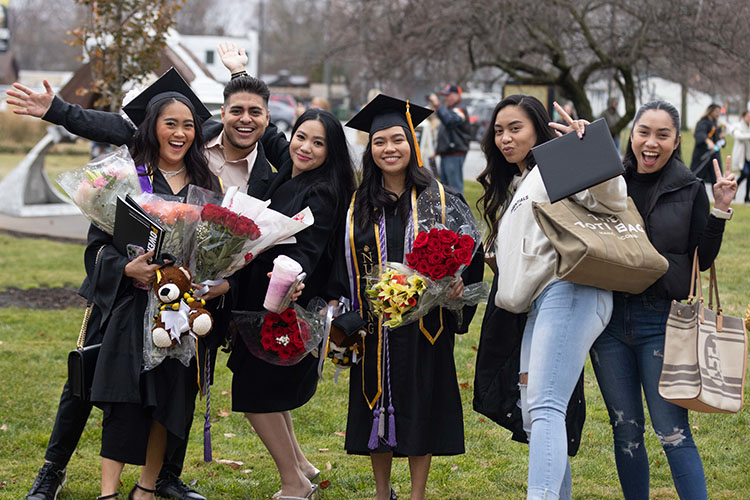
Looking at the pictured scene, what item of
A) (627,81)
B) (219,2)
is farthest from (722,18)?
(219,2)

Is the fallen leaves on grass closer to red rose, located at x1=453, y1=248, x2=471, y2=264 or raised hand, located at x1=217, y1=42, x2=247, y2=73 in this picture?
red rose, located at x1=453, y1=248, x2=471, y2=264

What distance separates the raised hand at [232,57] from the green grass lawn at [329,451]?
7.37 feet

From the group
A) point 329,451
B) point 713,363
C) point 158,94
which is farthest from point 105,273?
point 713,363

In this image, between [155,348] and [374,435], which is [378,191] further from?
[155,348]

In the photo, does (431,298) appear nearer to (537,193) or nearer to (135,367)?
(537,193)

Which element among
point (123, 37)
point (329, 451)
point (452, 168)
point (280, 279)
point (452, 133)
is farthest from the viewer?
point (452, 168)

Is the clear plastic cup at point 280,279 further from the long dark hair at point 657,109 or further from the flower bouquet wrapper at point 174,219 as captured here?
the long dark hair at point 657,109

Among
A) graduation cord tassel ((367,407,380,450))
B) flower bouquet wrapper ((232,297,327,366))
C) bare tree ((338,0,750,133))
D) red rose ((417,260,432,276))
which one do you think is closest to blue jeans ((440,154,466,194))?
bare tree ((338,0,750,133))

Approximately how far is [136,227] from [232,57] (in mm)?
1689

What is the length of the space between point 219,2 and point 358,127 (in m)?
82.3

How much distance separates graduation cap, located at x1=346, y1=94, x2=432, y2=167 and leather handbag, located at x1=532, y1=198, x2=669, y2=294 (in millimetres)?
969

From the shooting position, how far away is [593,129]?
369cm

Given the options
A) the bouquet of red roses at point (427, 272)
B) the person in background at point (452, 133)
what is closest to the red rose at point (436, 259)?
the bouquet of red roses at point (427, 272)

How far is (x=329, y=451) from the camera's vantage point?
18.0 ft
